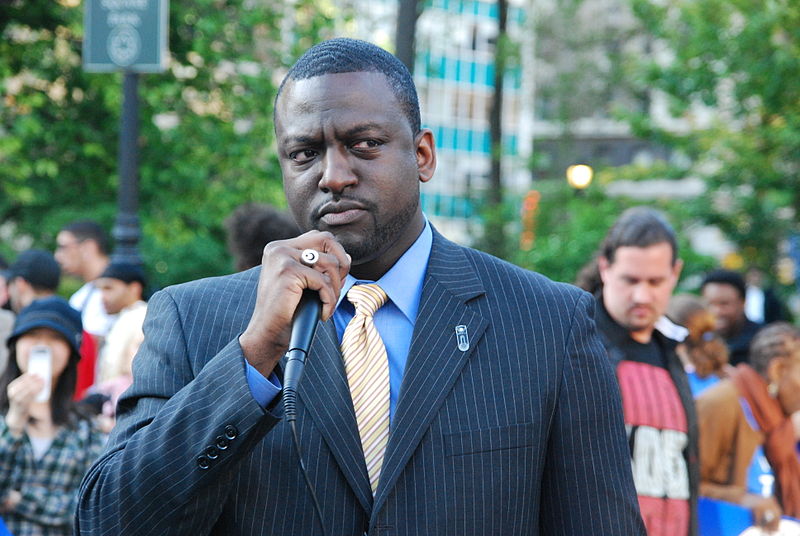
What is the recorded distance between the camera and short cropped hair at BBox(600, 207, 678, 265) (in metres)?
5.17

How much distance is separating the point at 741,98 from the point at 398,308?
12.3 m

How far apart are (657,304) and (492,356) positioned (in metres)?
2.73

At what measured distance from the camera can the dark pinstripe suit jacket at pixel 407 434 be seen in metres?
Result: 2.15

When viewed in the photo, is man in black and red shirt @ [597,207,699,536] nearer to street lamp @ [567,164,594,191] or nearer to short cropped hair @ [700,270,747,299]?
short cropped hair @ [700,270,747,299]

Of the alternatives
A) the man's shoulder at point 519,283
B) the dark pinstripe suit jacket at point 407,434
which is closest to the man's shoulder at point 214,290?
the dark pinstripe suit jacket at point 407,434

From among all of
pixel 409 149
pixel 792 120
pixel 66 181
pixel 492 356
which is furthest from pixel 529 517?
pixel 66 181

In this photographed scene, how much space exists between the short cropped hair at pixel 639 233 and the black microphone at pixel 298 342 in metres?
3.24

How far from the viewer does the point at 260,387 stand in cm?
218

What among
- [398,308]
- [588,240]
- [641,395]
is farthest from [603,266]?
[588,240]

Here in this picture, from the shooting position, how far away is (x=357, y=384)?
8.11ft

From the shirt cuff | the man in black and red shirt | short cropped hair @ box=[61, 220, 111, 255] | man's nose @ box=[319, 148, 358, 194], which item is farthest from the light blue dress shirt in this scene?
short cropped hair @ box=[61, 220, 111, 255]

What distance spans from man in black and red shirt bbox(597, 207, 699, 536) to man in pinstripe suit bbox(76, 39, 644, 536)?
2.16 metres

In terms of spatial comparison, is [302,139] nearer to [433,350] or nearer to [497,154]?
[433,350]

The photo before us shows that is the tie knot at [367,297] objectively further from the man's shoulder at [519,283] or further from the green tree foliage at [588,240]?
the green tree foliage at [588,240]
